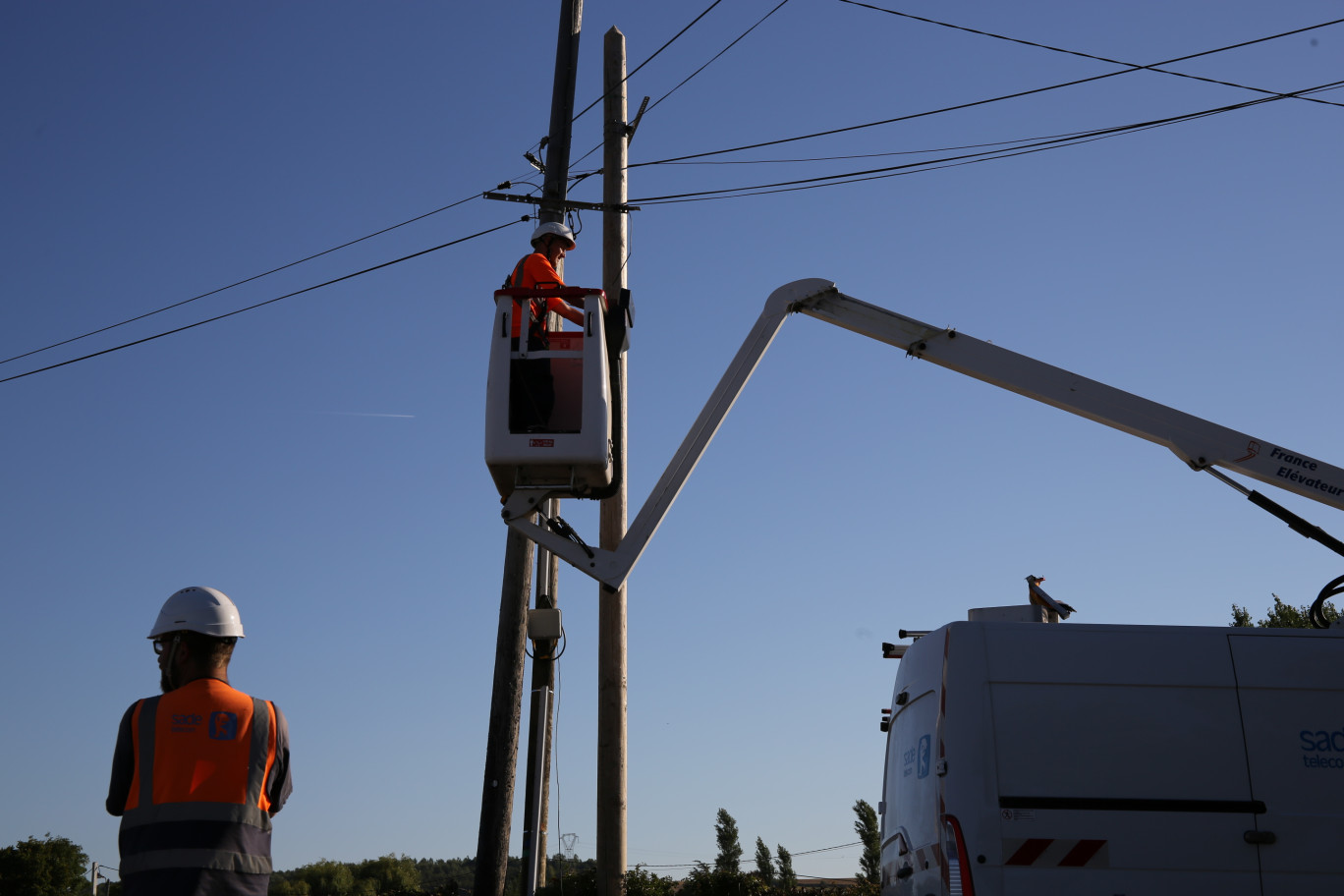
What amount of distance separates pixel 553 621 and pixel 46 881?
131 feet

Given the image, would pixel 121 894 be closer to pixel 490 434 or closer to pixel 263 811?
pixel 263 811

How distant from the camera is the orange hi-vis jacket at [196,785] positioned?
3768mm

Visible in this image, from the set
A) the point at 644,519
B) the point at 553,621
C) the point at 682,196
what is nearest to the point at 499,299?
the point at 644,519

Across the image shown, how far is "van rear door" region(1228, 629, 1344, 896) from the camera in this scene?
20.6ft

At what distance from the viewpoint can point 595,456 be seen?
24.7 feet

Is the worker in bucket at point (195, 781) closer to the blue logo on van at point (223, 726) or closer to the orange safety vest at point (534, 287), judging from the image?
the blue logo on van at point (223, 726)

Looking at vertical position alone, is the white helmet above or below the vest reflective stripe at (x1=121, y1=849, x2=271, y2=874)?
above

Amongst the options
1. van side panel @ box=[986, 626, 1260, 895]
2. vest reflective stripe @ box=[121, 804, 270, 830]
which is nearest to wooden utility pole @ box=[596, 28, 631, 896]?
van side panel @ box=[986, 626, 1260, 895]

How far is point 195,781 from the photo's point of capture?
3809 millimetres

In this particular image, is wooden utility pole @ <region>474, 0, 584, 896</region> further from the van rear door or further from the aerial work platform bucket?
the van rear door

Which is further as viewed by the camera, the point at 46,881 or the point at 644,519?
the point at 46,881

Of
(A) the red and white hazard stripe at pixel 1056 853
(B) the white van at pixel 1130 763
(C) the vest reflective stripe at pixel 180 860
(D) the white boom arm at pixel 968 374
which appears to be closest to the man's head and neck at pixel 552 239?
(D) the white boom arm at pixel 968 374

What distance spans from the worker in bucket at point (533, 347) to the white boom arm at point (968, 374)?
54cm

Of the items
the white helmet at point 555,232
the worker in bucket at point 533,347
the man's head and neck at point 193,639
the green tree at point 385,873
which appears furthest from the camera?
the green tree at point 385,873
